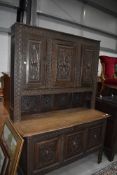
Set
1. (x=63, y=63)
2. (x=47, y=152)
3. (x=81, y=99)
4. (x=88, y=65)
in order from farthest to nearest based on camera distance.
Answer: (x=81, y=99), (x=88, y=65), (x=63, y=63), (x=47, y=152)

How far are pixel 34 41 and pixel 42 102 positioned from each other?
0.83 metres

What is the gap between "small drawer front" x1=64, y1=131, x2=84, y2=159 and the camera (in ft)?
5.90

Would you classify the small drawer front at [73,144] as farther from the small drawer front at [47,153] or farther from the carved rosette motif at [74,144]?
the small drawer front at [47,153]

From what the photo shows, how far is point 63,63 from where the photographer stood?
1.95m

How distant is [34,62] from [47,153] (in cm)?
103

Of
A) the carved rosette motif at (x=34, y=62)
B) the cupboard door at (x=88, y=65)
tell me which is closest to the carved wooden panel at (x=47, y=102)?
the carved rosette motif at (x=34, y=62)

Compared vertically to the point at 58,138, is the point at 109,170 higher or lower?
lower

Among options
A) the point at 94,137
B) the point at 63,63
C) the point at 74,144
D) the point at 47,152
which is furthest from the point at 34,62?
the point at 94,137

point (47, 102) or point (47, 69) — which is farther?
point (47, 102)

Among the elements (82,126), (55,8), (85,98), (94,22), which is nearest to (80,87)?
(85,98)

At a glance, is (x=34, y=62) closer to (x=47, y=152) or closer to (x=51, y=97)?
(x=51, y=97)

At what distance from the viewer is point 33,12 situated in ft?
8.26

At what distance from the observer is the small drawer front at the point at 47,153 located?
1.58 meters

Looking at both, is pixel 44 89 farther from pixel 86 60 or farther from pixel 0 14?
pixel 0 14
